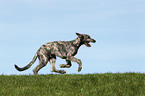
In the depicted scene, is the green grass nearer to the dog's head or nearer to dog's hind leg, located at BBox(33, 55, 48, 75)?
dog's hind leg, located at BBox(33, 55, 48, 75)

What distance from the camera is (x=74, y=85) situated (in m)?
12.4

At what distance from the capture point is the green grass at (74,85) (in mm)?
11159

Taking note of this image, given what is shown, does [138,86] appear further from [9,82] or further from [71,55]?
[9,82]

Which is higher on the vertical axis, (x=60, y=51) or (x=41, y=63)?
(x=60, y=51)

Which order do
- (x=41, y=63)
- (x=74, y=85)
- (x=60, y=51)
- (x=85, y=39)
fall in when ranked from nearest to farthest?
1. (x=74, y=85)
2. (x=41, y=63)
3. (x=60, y=51)
4. (x=85, y=39)

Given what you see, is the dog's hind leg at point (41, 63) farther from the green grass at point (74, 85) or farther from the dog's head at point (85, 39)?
the dog's head at point (85, 39)

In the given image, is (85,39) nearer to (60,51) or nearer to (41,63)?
(60,51)

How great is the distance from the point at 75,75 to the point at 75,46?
1.74 meters

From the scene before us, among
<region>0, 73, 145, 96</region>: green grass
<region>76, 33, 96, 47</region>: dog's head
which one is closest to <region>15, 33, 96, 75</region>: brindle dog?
<region>76, 33, 96, 47</region>: dog's head

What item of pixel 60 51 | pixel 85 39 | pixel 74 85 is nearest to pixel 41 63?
pixel 60 51

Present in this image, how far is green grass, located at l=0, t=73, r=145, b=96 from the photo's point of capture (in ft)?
36.6

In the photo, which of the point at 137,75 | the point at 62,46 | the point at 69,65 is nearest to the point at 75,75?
the point at 69,65

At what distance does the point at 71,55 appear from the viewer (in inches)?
579

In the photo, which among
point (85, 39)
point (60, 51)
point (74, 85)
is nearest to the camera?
point (74, 85)
